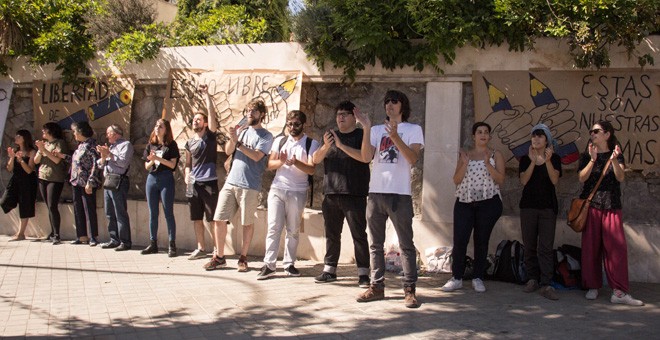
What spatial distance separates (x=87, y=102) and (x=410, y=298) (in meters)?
6.53

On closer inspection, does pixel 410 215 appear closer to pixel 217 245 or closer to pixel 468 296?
pixel 468 296

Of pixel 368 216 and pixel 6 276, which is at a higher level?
pixel 368 216

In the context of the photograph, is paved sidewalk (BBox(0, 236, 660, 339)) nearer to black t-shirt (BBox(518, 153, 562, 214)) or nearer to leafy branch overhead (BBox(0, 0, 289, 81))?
black t-shirt (BBox(518, 153, 562, 214))

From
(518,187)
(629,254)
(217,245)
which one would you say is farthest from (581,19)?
(217,245)

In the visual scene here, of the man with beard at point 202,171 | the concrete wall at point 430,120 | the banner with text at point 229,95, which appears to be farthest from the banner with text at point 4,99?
the man with beard at point 202,171

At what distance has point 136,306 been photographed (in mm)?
6129

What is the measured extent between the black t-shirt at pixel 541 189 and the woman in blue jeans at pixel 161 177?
4.64 metres

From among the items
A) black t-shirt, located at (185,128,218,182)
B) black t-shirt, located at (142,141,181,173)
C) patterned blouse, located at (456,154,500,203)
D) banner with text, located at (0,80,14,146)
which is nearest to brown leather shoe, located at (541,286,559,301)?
patterned blouse, located at (456,154,500,203)

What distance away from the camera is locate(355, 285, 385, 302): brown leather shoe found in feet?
20.2

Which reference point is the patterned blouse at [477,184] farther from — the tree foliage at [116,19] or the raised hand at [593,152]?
the tree foliage at [116,19]

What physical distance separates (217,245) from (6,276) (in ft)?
7.78

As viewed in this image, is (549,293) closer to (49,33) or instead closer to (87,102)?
(87,102)

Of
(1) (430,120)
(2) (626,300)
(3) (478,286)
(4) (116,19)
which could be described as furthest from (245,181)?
(4) (116,19)

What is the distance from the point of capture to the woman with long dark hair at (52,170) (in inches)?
382
